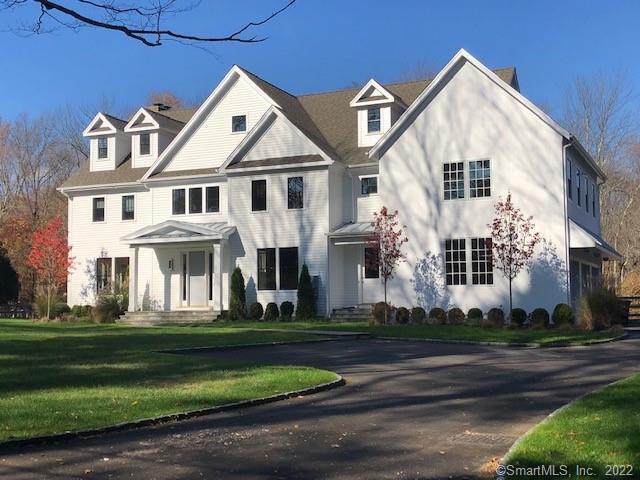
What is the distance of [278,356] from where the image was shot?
16141 mm

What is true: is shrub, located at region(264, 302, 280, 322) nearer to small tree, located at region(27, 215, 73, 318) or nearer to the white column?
the white column

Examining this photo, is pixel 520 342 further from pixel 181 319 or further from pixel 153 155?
pixel 153 155

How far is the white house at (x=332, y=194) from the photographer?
84.6ft

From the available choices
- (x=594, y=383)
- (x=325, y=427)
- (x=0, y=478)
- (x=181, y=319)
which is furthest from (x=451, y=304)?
(x=0, y=478)

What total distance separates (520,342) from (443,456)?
12841mm

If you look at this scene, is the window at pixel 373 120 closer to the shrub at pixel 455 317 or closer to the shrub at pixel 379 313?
the shrub at pixel 379 313

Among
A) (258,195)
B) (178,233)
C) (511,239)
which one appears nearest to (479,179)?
(511,239)

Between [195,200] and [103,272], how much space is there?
5854mm

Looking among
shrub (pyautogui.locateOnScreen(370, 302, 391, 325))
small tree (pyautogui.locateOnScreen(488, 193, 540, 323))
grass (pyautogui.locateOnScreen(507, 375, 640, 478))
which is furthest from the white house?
grass (pyautogui.locateOnScreen(507, 375, 640, 478))

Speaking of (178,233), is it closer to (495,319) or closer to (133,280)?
(133,280)

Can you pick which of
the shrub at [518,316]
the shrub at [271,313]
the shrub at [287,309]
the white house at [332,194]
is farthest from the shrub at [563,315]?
the shrub at [271,313]

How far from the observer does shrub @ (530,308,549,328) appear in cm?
2426

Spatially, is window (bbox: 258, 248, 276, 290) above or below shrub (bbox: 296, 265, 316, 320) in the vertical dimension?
above

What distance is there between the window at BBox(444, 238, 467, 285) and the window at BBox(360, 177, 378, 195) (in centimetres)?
411
